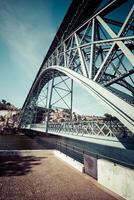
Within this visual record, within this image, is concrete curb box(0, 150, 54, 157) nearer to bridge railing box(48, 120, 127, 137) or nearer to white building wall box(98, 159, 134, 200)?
bridge railing box(48, 120, 127, 137)

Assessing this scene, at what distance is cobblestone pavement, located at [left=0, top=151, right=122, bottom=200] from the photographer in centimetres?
575

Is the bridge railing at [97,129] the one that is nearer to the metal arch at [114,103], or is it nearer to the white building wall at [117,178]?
the white building wall at [117,178]

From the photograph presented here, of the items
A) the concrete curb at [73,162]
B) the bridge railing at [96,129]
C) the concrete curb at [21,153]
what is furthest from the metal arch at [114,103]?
the concrete curb at [21,153]

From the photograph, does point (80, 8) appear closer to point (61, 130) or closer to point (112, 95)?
point (112, 95)

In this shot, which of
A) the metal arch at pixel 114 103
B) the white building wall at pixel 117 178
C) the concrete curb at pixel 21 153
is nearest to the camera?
the metal arch at pixel 114 103

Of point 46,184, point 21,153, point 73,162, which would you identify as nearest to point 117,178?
point 46,184

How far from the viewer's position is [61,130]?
49.0ft

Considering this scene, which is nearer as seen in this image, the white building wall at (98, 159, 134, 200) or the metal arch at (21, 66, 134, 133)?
the metal arch at (21, 66, 134, 133)

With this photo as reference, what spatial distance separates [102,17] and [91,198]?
873cm

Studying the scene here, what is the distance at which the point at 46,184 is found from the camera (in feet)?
22.4

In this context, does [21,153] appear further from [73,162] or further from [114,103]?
[114,103]

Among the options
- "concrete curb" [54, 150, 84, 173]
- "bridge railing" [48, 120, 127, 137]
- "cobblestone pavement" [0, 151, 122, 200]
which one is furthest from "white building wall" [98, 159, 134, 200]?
"bridge railing" [48, 120, 127, 137]

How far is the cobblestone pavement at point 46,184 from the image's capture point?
5754mm

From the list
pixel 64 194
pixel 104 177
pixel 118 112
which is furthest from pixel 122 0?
pixel 64 194
